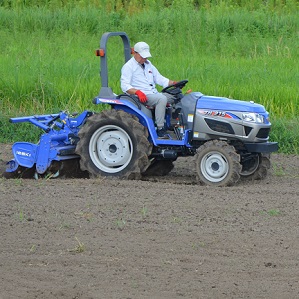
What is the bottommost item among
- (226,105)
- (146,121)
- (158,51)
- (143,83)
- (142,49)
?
(158,51)

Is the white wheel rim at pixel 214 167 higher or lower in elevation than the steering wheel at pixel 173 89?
lower

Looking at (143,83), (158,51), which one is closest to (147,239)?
(143,83)

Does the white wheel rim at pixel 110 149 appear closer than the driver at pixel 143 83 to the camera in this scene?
No

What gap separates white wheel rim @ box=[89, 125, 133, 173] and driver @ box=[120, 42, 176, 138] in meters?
0.39

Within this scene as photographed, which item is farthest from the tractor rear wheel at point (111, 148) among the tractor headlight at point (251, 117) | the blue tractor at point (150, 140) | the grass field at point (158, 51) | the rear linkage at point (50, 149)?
the grass field at point (158, 51)

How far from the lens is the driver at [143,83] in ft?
29.7

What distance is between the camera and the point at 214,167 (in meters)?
8.99

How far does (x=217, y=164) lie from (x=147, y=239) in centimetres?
227

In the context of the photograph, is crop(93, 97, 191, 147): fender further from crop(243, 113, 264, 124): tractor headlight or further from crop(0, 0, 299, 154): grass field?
crop(0, 0, 299, 154): grass field

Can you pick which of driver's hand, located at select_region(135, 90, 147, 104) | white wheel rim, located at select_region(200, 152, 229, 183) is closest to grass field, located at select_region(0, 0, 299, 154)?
white wheel rim, located at select_region(200, 152, 229, 183)

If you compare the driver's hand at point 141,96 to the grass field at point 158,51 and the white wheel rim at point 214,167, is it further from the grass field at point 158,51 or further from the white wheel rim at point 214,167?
the grass field at point 158,51

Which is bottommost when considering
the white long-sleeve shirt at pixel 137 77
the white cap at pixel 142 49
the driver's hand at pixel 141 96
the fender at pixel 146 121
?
the fender at pixel 146 121

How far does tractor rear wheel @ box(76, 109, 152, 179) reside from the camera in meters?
9.12

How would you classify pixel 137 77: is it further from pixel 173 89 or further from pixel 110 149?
pixel 110 149
